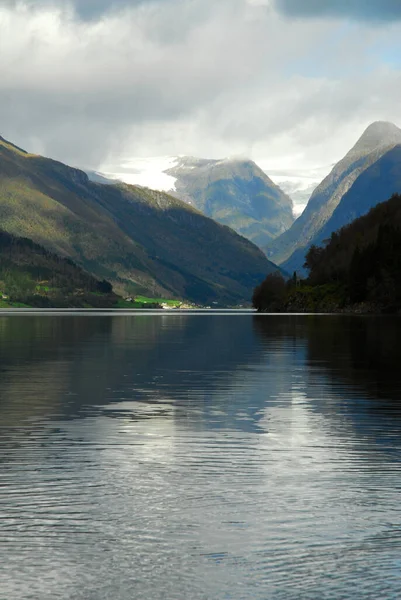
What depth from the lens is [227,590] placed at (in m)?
17.6

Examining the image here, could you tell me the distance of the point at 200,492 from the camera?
2611 cm

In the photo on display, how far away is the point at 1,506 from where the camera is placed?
24016 mm

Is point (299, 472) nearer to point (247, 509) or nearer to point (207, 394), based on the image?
point (247, 509)

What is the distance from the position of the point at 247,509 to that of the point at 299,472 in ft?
18.2

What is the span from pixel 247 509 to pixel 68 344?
90.9 metres

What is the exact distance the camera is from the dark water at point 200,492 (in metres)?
18.4

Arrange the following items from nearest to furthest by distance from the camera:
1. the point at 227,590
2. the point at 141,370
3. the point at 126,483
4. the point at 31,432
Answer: the point at 227,590, the point at 126,483, the point at 31,432, the point at 141,370

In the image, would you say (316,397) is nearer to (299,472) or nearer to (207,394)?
(207,394)

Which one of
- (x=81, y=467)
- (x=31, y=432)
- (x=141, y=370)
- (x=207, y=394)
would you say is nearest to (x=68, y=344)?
(x=141, y=370)

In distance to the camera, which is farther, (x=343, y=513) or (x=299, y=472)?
(x=299, y=472)

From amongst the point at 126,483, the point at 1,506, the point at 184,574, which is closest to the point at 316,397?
the point at 126,483

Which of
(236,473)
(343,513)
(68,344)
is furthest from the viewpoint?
(68,344)

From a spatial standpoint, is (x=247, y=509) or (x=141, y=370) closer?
(x=247, y=509)

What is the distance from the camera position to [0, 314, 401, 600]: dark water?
18.4 meters
